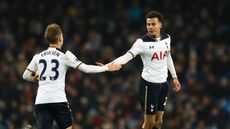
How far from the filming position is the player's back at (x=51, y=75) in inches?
436

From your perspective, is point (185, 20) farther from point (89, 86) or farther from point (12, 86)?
point (12, 86)

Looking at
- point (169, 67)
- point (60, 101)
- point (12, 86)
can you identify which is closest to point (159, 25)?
point (169, 67)

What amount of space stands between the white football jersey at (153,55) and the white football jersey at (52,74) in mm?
1608

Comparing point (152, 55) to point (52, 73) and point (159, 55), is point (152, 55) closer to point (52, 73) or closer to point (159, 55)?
point (159, 55)

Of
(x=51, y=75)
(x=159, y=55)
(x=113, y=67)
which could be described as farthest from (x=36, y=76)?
(x=159, y=55)

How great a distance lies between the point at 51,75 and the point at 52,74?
0.02 m

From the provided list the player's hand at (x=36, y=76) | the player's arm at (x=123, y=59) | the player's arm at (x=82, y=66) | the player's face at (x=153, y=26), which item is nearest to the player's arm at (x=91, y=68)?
the player's arm at (x=82, y=66)

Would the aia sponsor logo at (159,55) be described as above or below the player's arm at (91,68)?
below

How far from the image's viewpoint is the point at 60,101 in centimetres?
1115

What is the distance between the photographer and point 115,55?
22828 millimetres

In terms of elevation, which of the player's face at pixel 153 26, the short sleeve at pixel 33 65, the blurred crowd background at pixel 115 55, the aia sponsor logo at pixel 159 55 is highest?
the player's face at pixel 153 26

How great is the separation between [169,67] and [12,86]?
8.17 m

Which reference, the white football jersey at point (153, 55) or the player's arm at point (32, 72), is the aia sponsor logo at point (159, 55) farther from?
the player's arm at point (32, 72)

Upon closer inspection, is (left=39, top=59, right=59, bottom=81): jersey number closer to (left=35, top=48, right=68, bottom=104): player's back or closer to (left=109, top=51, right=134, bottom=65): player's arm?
(left=35, top=48, right=68, bottom=104): player's back
